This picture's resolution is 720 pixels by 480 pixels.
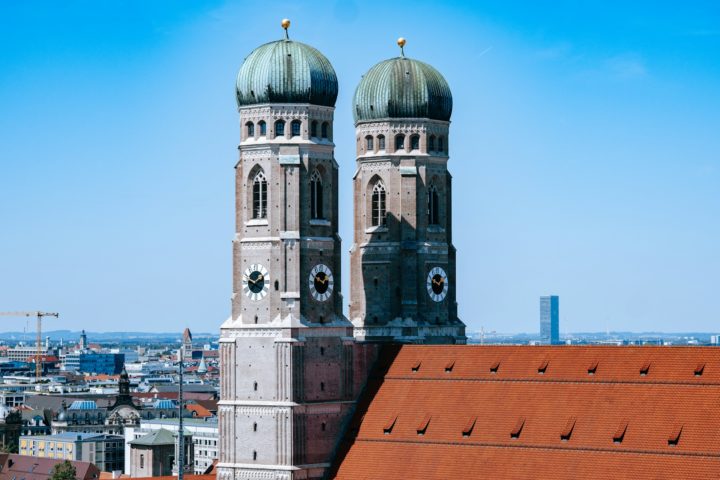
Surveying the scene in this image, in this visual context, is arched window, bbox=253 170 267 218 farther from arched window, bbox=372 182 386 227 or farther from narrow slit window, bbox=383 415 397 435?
narrow slit window, bbox=383 415 397 435

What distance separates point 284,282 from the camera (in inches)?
4830

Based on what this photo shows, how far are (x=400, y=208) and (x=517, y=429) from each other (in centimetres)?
2477

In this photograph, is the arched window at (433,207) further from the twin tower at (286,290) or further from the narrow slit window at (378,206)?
the twin tower at (286,290)

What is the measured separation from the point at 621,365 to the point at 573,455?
733 cm

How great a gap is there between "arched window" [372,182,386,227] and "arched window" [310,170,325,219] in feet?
34.6

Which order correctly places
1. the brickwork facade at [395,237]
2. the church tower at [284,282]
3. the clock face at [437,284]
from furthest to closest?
the clock face at [437,284]
the brickwork facade at [395,237]
the church tower at [284,282]

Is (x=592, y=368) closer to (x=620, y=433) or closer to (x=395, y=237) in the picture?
(x=620, y=433)

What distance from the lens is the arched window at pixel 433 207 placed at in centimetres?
13675

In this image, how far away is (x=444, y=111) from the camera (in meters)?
137

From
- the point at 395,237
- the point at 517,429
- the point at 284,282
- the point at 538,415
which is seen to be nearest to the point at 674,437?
the point at 538,415

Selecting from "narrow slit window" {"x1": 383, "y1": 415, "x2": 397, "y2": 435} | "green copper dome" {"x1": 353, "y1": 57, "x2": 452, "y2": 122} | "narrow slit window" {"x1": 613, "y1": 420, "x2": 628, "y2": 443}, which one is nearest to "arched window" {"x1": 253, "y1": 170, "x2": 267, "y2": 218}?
"green copper dome" {"x1": 353, "y1": 57, "x2": 452, "y2": 122}

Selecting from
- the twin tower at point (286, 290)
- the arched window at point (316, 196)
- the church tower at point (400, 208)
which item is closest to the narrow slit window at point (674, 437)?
the twin tower at point (286, 290)

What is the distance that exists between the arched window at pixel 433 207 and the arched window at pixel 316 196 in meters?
13.9

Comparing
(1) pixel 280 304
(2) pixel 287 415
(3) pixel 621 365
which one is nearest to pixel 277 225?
(1) pixel 280 304
